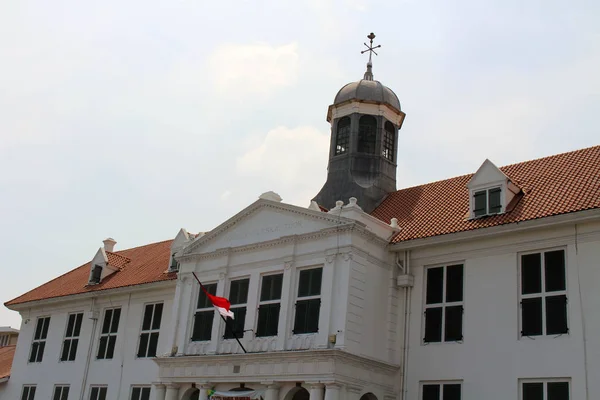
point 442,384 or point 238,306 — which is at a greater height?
point 238,306

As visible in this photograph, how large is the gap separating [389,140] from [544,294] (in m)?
12.4

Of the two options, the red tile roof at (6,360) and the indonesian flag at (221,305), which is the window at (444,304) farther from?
the red tile roof at (6,360)

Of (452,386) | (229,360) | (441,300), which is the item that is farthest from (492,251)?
(229,360)

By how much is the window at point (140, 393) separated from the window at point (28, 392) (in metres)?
7.71

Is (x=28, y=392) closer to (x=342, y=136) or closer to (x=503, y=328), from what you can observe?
(x=342, y=136)

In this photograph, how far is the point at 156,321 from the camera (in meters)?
32.0

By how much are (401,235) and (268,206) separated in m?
4.83

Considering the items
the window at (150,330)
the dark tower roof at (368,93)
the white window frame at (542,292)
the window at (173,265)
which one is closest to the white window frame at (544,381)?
the white window frame at (542,292)

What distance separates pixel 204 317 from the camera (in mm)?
26438

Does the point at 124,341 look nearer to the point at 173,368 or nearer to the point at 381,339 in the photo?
the point at 173,368

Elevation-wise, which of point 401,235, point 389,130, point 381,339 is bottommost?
point 381,339

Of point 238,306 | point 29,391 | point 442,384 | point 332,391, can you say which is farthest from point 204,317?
point 29,391

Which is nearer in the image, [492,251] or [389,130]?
[492,251]

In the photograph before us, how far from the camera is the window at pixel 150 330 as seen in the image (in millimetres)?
31578
